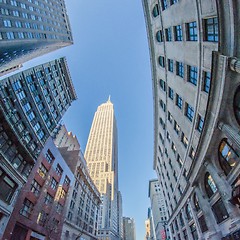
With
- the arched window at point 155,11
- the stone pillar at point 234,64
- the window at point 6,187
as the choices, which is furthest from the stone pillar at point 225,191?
the arched window at point 155,11

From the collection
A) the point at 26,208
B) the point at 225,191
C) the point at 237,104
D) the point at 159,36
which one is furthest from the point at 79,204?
the point at 237,104

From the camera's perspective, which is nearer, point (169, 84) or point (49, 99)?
point (169, 84)

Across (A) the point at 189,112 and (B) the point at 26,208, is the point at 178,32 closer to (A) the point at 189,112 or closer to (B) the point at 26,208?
(A) the point at 189,112

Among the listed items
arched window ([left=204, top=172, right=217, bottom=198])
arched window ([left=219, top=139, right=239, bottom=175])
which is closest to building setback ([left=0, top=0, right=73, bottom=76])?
arched window ([left=219, top=139, right=239, bottom=175])

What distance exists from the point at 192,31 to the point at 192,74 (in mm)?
5196

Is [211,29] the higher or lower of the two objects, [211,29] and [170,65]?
the lower

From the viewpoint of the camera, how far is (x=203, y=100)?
20297 mm

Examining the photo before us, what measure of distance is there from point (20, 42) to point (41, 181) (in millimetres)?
44087

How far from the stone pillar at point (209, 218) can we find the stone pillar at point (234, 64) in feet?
57.6

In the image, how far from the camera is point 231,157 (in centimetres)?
1739

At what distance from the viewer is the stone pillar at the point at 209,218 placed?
21.0 meters

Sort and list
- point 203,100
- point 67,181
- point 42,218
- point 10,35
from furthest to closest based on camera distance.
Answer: point 10,35
point 67,181
point 42,218
point 203,100

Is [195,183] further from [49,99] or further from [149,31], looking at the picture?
[49,99]

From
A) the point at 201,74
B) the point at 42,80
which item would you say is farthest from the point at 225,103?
the point at 42,80
